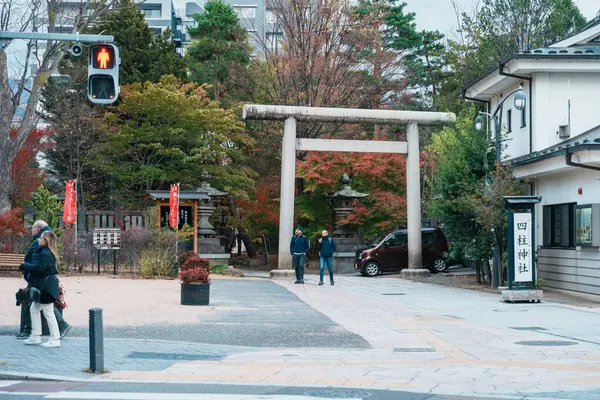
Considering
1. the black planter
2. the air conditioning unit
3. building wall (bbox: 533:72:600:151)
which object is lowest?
the black planter

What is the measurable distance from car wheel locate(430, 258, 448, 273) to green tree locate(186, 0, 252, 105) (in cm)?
1589

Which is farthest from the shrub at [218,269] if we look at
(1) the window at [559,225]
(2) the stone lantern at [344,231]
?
(1) the window at [559,225]

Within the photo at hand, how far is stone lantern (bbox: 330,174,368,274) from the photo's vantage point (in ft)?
134

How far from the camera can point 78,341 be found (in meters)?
13.6

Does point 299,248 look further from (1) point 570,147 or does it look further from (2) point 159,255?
(1) point 570,147

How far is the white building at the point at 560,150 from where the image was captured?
900 inches

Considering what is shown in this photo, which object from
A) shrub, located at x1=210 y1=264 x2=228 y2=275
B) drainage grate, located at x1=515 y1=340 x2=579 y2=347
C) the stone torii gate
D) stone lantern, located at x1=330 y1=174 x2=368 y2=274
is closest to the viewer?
drainage grate, located at x1=515 y1=340 x2=579 y2=347

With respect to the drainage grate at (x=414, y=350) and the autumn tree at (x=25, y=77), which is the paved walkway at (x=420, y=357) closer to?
the drainage grate at (x=414, y=350)

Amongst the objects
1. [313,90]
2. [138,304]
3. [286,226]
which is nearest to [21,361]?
[138,304]

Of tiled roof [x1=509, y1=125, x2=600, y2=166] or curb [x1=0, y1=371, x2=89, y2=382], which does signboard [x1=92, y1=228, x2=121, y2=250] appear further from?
curb [x1=0, y1=371, x2=89, y2=382]

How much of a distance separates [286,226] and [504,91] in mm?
9126

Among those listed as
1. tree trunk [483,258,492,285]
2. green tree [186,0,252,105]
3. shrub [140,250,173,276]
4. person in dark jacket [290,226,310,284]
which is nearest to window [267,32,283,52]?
green tree [186,0,252,105]

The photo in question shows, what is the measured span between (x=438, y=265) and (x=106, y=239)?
50.2ft

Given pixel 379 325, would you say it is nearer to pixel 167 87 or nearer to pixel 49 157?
pixel 167 87
